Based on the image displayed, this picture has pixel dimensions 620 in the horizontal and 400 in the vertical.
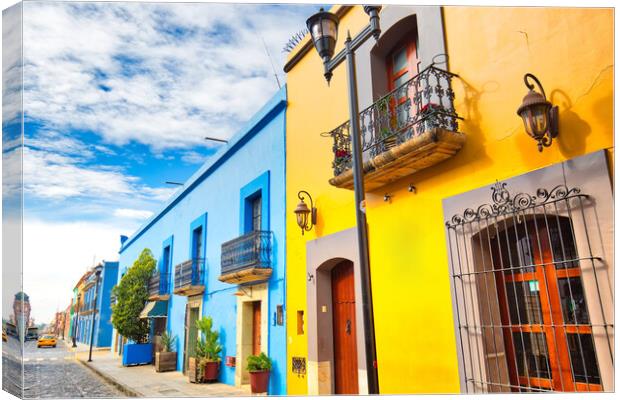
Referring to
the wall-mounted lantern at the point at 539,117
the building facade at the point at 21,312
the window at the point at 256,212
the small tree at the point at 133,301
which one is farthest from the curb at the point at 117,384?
the wall-mounted lantern at the point at 539,117

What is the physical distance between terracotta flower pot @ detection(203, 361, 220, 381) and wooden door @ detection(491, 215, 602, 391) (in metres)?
6.07

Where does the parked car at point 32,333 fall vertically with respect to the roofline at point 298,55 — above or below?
below

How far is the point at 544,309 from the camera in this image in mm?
3465

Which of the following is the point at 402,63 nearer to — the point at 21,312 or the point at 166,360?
the point at 21,312

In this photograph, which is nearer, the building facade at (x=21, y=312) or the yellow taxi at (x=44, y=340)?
the building facade at (x=21, y=312)

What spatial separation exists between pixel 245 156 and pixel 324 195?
3.02 m

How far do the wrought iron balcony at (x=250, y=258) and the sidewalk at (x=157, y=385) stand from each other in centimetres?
181

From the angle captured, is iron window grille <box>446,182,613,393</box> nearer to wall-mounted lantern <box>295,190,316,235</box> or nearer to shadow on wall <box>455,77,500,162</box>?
shadow on wall <box>455,77,500,162</box>

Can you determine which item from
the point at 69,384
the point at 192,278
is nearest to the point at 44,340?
the point at 69,384

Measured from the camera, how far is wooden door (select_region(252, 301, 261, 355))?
25.7 feet

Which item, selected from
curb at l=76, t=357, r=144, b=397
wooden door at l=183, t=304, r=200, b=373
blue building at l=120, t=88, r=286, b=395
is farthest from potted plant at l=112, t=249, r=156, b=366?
wooden door at l=183, t=304, r=200, b=373

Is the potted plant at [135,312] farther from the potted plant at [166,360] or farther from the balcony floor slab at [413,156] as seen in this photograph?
the balcony floor slab at [413,156]

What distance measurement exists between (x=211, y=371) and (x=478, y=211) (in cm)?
640

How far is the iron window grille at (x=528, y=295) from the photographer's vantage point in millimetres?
3143
